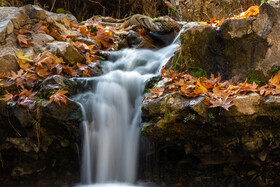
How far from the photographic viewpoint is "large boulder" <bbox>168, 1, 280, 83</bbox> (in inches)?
129

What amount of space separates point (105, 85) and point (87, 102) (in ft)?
1.51

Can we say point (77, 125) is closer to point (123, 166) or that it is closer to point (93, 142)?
point (93, 142)

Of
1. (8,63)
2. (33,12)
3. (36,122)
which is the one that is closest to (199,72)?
(36,122)

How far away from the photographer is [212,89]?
2740 mm

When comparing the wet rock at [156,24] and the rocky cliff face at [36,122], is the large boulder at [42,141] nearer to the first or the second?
the rocky cliff face at [36,122]

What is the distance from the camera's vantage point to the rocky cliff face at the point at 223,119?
97.6 inches

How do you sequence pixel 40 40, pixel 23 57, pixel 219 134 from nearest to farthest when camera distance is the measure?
pixel 219 134 → pixel 23 57 → pixel 40 40

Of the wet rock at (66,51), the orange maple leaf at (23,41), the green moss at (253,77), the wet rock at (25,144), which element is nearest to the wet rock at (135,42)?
the wet rock at (66,51)

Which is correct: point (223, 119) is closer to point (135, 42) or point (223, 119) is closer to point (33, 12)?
point (135, 42)

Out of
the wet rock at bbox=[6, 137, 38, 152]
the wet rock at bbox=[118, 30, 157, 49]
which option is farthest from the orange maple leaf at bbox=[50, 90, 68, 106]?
the wet rock at bbox=[118, 30, 157, 49]

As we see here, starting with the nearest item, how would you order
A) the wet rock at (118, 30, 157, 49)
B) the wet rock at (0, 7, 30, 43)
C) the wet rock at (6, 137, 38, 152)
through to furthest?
the wet rock at (6, 137, 38, 152) → the wet rock at (0, 7, 30, 43) → the wet rock at (118, 30, 157, 49)

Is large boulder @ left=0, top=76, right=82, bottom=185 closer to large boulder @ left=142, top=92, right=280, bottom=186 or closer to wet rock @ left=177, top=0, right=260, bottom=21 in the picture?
large boulder @ left=142, top=92, right=280, bottom=186

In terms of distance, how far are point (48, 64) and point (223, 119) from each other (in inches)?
105

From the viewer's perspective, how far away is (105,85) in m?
3.64
